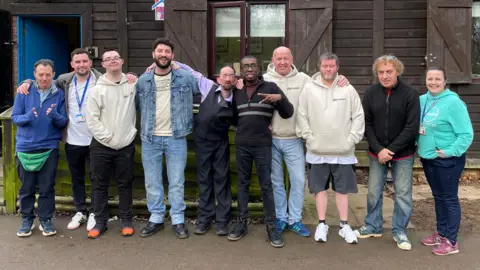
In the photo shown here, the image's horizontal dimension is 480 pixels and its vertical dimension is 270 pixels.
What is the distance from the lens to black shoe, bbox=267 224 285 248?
13.4 feet

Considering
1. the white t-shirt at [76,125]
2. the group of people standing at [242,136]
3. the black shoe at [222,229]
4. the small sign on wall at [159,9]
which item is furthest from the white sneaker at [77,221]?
the small sign on wall at [159,9]

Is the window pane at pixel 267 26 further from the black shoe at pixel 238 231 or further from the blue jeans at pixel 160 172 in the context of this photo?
the black shoe at pixel 238 231

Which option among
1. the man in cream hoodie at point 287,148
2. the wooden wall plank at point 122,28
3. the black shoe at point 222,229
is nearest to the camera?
the man in cream hoodie at point 287,148

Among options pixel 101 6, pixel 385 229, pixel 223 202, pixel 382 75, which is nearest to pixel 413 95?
pixel 382 75

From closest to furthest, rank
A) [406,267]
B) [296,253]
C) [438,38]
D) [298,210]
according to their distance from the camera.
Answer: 1. [406,267]
2. [296,253]
3. [298,210]
4. [438,38]

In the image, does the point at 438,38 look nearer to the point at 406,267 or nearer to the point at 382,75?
the point at 382,75

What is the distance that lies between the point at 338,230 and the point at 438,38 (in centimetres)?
390

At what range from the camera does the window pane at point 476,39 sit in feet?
23.3

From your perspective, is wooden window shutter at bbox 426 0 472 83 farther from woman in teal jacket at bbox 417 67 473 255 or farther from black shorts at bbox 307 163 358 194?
black shorts at bbox 307 163 358 194

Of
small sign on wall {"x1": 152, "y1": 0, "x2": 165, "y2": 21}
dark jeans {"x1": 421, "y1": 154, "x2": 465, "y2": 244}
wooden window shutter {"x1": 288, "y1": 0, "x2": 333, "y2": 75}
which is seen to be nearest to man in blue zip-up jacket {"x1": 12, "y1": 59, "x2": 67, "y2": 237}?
small sign on wall {"x1": 152, "y1": 0, "x2": 165, "y2": 21}

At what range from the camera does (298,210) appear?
4.42m

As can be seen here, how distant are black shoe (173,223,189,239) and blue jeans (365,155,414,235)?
1.78m

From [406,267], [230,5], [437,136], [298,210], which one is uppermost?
[230,5]

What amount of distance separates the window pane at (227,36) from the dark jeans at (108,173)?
341 cm
